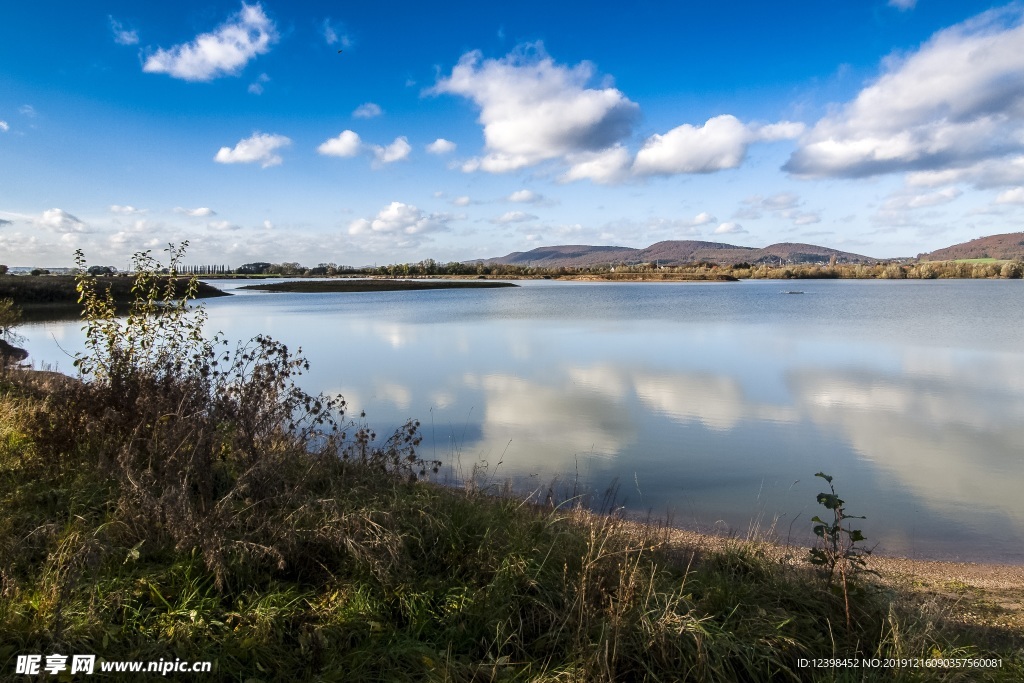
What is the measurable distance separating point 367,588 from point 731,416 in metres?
10.2

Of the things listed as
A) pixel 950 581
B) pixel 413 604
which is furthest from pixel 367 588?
pixel 950 581

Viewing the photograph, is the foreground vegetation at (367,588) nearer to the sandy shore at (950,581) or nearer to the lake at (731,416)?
the sandy shore at (950,581)

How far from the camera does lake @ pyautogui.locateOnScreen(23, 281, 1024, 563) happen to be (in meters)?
7.79

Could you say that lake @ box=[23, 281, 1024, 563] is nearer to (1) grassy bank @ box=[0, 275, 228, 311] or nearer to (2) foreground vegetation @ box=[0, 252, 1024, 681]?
(2) foreground vegetation @ box=[0, 252, 1024, 681]

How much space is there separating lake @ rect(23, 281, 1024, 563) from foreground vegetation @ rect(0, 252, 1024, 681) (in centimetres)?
233

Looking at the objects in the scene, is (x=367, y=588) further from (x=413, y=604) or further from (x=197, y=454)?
(x=197, y=454)

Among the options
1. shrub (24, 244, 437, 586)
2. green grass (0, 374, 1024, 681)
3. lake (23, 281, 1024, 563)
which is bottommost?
lake (23, 281, 1024, 563)

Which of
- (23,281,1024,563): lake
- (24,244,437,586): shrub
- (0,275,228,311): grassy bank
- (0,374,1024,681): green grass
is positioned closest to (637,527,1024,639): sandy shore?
(23,281,1024,563): lake

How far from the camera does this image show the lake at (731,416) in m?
7.79

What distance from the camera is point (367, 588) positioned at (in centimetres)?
379

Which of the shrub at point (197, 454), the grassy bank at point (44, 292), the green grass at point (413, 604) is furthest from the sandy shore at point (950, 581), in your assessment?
the grassy bank at point (44, 292)

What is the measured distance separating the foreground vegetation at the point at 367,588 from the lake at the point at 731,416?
233 centimetres

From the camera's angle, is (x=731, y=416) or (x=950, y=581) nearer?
(x=950, y=581)

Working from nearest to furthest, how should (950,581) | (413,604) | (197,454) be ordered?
(413,604) → (197,454) → (950,581)
